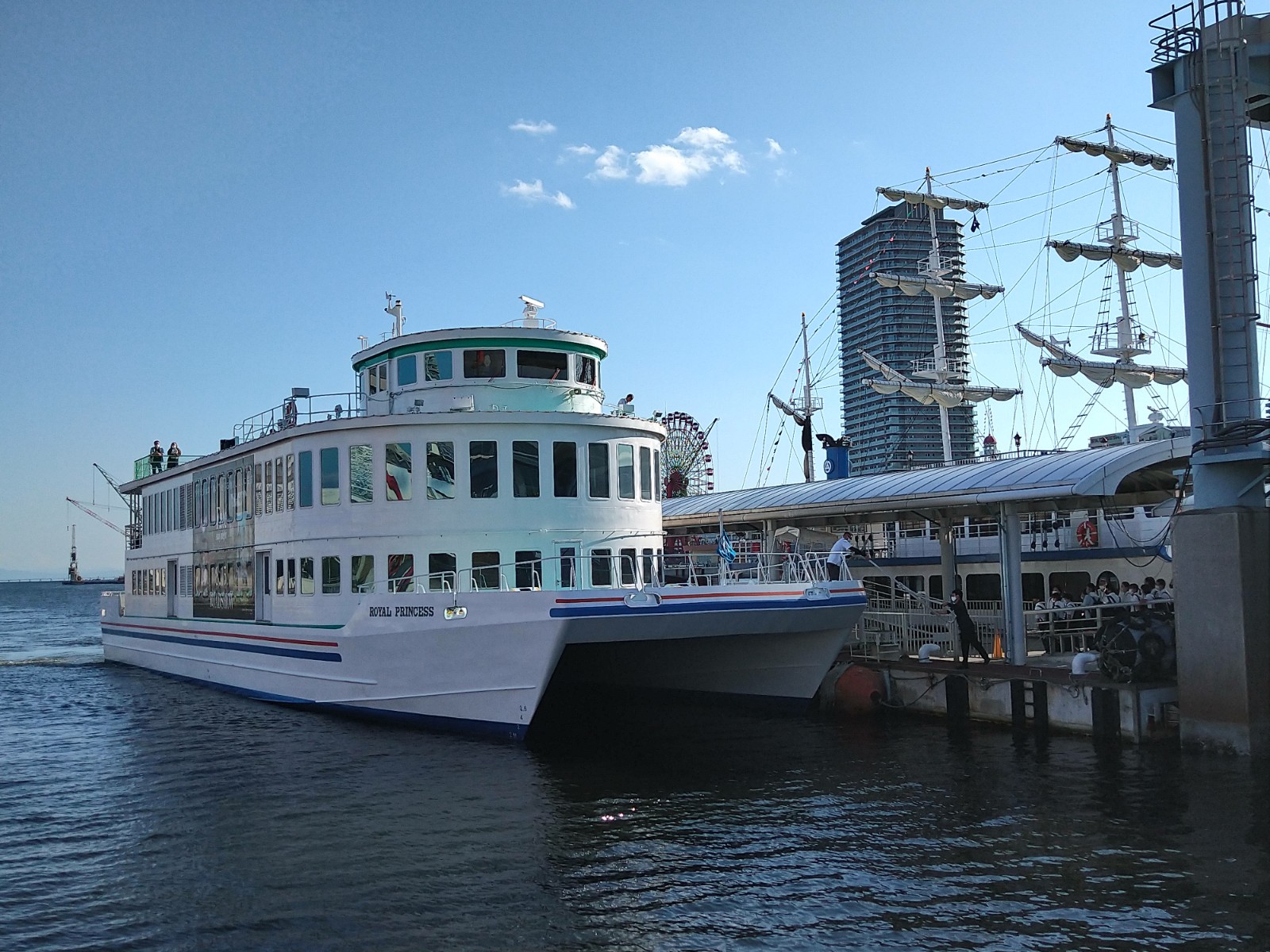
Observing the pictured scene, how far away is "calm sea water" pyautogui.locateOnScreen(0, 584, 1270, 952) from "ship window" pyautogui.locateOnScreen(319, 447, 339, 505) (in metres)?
4.46

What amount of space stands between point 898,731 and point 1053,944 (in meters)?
9.93

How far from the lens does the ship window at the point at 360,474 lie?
20.0 metres

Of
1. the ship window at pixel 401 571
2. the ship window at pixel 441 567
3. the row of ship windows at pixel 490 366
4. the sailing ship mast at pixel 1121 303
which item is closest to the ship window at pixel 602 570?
the ship window at pixel 441 567

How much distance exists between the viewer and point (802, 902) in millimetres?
10281

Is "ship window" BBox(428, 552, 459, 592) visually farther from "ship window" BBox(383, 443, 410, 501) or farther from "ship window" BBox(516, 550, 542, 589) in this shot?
"ship window" BBox(383, 443, 410, 501)

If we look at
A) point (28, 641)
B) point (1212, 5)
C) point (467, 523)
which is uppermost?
point (1212, 5)

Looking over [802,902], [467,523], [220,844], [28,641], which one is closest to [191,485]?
[467,523]

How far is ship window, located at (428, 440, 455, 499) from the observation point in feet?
63.7

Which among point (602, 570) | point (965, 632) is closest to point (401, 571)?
point (602, 570)

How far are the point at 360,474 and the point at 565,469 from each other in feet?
13.4

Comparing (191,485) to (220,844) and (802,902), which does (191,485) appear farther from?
(802,902)

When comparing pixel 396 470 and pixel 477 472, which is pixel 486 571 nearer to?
pixel 477 472

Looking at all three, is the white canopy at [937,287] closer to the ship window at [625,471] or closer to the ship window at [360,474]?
the ship window at [625,471]

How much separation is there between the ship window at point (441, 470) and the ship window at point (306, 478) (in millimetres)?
3057
